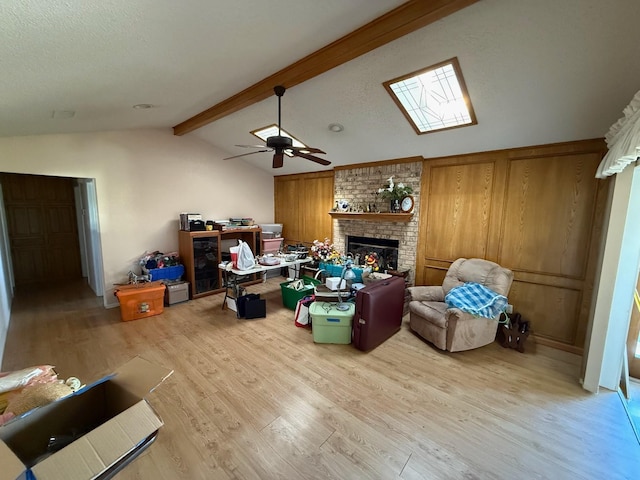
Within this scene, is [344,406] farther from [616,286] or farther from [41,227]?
[41,227]

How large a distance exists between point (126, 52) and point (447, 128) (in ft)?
11.0

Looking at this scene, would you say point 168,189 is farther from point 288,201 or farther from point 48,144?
point 288,201

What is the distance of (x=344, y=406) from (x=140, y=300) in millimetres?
3345

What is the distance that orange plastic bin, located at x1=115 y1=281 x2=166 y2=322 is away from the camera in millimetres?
3764

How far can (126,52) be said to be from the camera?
6.00 ft

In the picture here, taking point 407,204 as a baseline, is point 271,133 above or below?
above

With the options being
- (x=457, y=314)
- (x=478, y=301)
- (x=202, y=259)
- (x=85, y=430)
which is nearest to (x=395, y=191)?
(x=478, y=301)

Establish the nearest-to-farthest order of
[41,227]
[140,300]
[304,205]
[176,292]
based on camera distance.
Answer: [140,300] < [176,292] < [41,227] < [304,205]

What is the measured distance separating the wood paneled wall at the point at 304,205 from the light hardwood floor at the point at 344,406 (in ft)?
8.96

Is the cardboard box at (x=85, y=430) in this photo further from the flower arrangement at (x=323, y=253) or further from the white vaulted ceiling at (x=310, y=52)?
the flower arrangement at (x=323, y=253)

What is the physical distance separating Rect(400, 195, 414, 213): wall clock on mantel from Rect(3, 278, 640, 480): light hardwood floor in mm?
1920

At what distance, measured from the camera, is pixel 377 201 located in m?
4.82

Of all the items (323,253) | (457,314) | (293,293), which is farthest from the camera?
(323,253)

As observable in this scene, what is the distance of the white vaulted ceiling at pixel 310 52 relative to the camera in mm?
1554
